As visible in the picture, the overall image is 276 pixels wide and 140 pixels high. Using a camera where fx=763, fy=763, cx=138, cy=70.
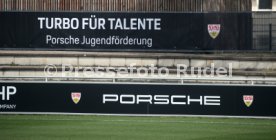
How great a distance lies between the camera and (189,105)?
21703 millimetres

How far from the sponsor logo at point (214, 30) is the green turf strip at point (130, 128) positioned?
15.5 feet

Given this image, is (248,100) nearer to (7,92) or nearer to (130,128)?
(130,128)

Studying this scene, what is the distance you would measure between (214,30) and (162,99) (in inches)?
190

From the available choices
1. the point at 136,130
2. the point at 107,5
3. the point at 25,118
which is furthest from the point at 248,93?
the point at 107,5

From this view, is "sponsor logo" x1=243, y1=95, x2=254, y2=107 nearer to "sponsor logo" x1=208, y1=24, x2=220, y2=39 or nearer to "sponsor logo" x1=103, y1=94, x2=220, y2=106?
"sponsor logo" x1=103, y1=94, x2=220, y2=106

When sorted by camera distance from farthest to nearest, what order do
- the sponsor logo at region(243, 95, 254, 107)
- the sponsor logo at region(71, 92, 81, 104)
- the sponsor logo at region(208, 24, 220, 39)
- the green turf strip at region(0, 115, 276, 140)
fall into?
the sponsor logo at region(208, 24, 220, 39)
the sponsor logo at region(71, 92, 81, 104)
the sponsor logo at region(243, 95, 254, 107)
the green turf strip at region(0, 115, 276, 140)

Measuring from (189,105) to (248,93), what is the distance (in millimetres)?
1699

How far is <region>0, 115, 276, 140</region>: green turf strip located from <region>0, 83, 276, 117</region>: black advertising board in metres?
0.32

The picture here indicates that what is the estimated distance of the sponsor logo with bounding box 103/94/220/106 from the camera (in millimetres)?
21625

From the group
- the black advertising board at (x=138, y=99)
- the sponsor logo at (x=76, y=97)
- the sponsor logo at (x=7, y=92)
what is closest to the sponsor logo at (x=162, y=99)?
the black advertising board at (x=138, y=99)

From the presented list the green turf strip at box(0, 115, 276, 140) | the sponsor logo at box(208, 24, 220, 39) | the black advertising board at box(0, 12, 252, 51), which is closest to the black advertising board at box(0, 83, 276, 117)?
the green turf strip at box(0, 115, 276, 140)

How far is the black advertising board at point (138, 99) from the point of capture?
21.6 meters

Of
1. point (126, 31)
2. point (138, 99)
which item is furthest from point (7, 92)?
point (126, 31)

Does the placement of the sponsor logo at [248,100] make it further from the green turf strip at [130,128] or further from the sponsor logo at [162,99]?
the sponsor logo at [162,99]
